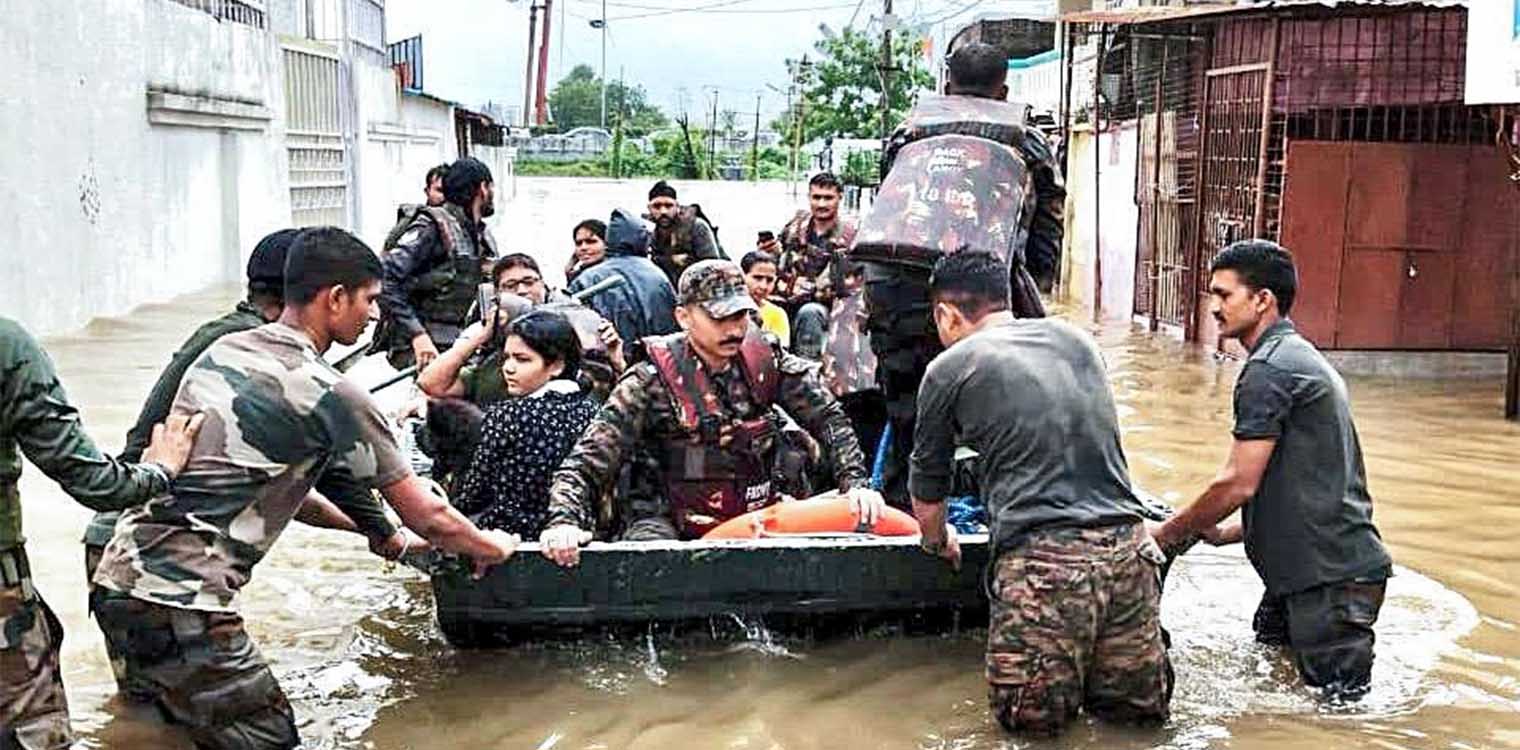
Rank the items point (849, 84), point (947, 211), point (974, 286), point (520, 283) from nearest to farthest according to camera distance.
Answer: point (974, 286), point (947, 211), point (520, 283), point (849, 84)

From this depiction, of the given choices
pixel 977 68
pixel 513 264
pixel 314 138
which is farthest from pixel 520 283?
pixel 314 138

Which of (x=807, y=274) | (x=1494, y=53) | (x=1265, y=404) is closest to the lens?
(x=1265, y=404)

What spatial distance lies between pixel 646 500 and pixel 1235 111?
10.0 meters

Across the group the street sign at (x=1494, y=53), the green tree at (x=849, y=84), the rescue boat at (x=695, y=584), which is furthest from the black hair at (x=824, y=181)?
the green tree at (x=849, y=84)

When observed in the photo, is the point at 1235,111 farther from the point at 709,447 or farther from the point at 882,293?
the point at 709,447

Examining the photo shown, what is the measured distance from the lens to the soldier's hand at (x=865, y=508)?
5.56 meters

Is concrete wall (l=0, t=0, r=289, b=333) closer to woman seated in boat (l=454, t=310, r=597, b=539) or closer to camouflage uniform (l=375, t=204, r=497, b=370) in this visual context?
camouflage uniform (l=375, t=204, r=497, b=370)

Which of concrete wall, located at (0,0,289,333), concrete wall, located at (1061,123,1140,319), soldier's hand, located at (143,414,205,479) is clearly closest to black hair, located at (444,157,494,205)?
soldier's hand, located at (143,414,205,479)

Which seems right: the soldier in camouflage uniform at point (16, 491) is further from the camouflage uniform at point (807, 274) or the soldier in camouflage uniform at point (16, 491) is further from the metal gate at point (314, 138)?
the metal gate at point (314, 138)

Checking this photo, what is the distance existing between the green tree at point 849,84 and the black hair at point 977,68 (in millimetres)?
38651

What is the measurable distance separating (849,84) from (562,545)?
1730 inches

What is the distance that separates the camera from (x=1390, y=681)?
18.2 ft

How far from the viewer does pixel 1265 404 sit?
4.96 metres

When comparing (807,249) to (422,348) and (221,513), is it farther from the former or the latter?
(221,513)
